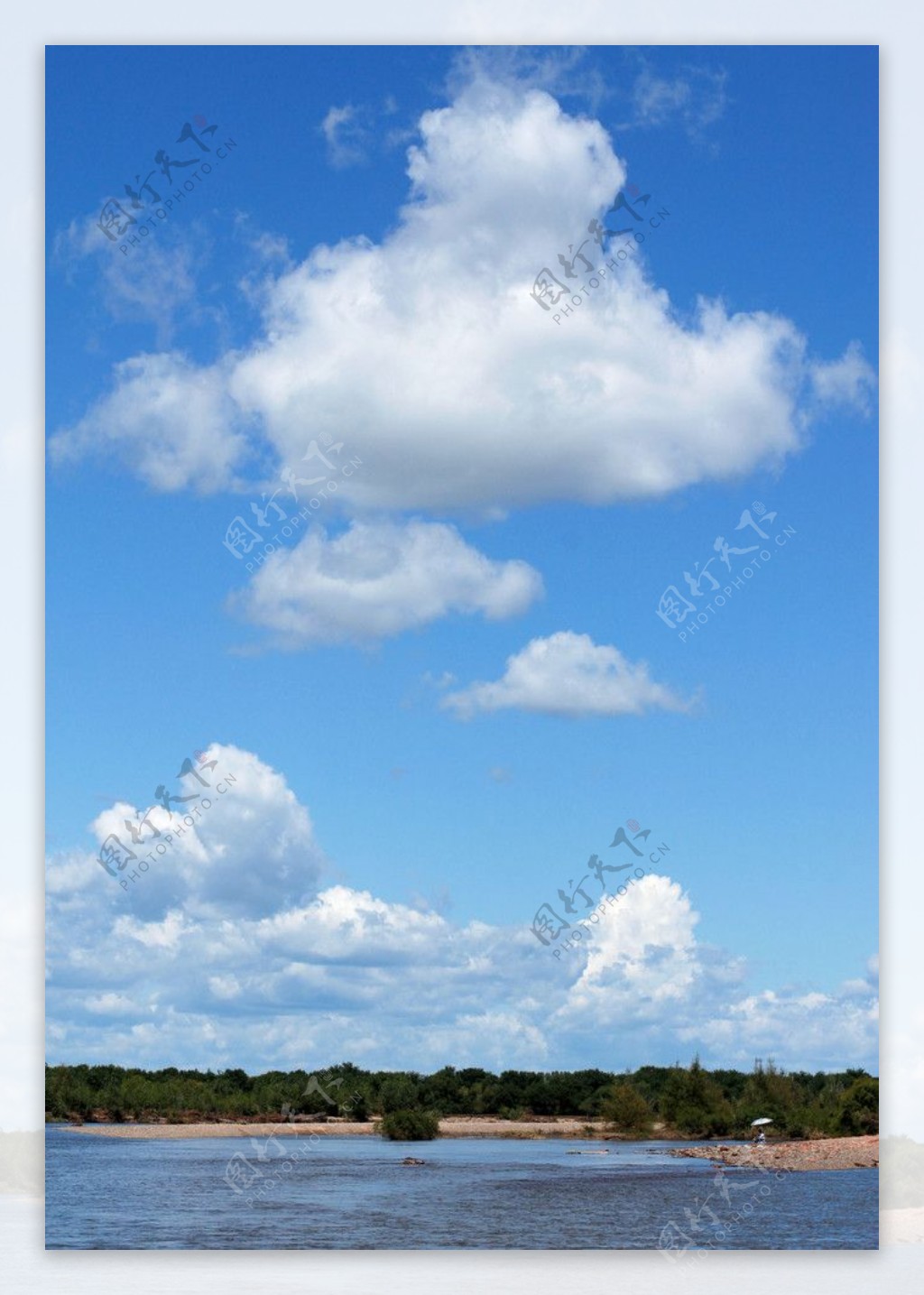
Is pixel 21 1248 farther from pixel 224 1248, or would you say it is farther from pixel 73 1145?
pixel 73 1145

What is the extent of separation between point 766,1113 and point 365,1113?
13.3 feet

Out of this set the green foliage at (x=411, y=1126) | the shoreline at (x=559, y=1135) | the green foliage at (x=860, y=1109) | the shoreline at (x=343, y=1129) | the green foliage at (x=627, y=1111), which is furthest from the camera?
the green foliage at (x=627, y=1111)

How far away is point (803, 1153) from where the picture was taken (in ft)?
53.1

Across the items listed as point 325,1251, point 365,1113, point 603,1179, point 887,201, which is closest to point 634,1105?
point 603,1179

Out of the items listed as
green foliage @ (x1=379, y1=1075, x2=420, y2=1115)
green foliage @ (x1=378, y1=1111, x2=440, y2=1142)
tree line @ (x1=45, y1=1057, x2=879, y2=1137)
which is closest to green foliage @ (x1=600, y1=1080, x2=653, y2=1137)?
tree line @ (x1=45, y1=1057, x2=879, y2=1137)

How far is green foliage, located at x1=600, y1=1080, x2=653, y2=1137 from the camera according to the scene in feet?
55.2

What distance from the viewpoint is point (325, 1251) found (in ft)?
42.0

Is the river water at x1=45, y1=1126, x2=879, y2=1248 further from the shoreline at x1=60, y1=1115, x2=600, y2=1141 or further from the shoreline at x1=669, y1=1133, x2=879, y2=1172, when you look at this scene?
the shoreline at x1=669, y1=1133, x2=879, y2=1172

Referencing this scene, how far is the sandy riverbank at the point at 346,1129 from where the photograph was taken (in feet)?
52.6

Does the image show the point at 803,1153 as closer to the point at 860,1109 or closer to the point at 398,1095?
the point at 860,1109

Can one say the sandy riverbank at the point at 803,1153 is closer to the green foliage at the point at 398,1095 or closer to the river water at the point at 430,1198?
the river water at the point at 430,1198

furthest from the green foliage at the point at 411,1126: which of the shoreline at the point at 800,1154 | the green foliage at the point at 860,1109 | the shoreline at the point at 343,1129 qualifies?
the green foliage at the point at 860,1109

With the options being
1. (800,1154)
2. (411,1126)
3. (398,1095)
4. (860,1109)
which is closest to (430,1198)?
(398,1095)

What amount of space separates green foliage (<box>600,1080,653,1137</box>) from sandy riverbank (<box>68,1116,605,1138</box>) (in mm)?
184
